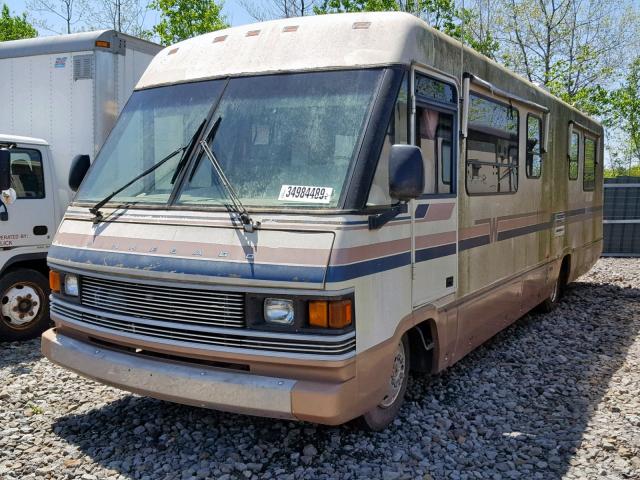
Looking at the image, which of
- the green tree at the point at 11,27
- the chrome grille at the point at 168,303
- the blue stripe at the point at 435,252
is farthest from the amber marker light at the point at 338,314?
the green tree at the point at 11,27

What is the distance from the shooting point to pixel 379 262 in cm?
396

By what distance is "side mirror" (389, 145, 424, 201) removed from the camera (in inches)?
152

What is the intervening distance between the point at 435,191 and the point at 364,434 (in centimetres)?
179

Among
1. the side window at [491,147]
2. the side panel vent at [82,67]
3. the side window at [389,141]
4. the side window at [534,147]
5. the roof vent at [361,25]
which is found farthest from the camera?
the side panel vent at [82,67]

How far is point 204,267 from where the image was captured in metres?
3.75

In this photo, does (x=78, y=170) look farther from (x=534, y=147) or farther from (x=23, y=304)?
(x=534, y=147)

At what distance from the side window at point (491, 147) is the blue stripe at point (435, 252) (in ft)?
2.02

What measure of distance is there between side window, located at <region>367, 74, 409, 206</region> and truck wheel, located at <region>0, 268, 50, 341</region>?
449 centimetres

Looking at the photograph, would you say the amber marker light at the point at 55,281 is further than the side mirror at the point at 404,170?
Yes

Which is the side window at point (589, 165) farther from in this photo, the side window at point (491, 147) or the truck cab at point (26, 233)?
the truck cab at point (26, 233)

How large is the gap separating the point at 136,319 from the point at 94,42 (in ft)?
14.3

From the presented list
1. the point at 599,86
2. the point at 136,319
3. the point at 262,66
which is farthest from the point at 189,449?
the point at 599,86

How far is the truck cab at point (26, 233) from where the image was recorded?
6660 mm

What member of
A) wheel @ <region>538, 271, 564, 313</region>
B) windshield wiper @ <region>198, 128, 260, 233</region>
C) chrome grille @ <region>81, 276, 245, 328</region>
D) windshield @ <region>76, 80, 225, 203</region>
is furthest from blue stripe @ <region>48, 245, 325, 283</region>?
wheel @ <region>538, 271, 564, 313</region>
